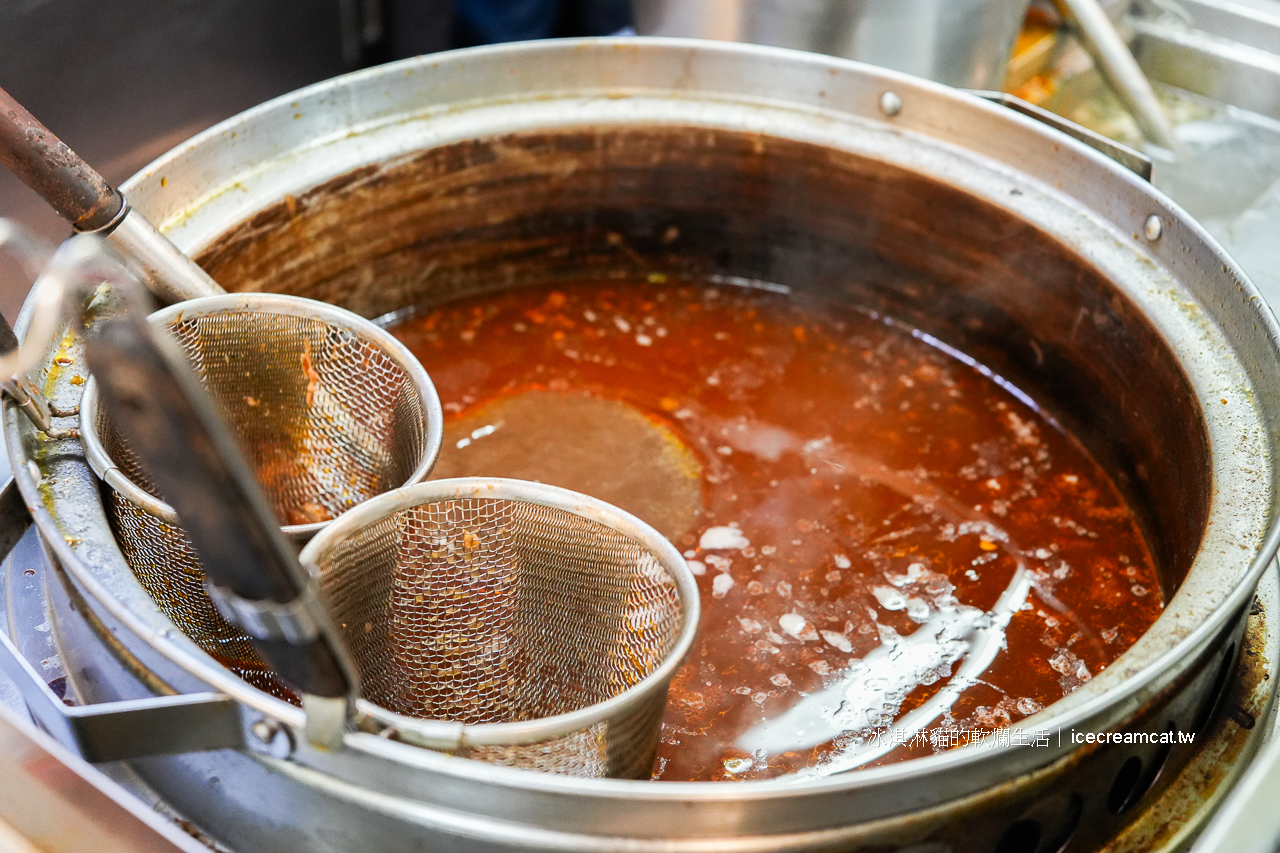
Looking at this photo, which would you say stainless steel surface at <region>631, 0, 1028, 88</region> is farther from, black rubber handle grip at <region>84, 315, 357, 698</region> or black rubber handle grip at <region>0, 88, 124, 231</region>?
black rubber handle grip at <region>84, 315, 357, 698</region>

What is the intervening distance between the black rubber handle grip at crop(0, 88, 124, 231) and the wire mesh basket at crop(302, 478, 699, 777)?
57 cm

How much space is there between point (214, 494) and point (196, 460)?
0.03 meters

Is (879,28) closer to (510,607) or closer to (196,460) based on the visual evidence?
(510,607)

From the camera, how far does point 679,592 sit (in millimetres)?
1147

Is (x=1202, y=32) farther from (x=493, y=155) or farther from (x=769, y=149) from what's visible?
(x=493, y=155)

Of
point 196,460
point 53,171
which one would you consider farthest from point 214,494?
point 53,171

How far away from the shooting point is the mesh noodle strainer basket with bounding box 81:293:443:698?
127 cm

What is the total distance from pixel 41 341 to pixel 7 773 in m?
0.45

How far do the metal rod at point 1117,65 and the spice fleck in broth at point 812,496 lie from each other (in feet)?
2.75

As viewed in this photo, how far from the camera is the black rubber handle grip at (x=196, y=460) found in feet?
2.27

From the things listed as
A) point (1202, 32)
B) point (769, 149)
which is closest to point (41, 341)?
point (769, 149)

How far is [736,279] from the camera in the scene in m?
2.24

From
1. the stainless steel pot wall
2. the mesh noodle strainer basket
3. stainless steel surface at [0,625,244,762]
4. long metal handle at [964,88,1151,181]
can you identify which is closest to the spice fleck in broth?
the stainless steel pot wall

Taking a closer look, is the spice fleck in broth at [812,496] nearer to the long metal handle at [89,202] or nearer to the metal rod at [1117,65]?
the long metal handle at [89,202]
